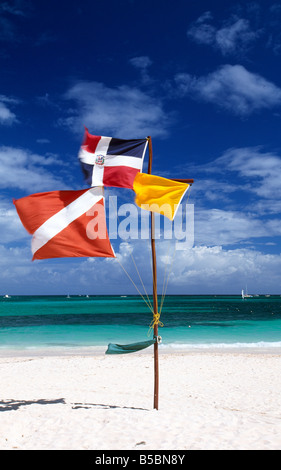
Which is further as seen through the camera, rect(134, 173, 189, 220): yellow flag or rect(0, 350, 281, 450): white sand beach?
rect(134, 173, 189, 220): yellow flag

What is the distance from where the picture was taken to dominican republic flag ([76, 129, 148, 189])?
746 cm

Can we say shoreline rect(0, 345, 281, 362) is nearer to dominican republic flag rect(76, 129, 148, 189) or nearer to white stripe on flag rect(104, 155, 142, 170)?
dominican republic flag rect(76, 129, 148, 189)

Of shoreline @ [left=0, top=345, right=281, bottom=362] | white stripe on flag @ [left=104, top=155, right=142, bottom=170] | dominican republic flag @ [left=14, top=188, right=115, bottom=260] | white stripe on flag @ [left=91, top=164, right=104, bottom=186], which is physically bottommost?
shoreline @ [left=0, top=345, right=281, bottom=362]

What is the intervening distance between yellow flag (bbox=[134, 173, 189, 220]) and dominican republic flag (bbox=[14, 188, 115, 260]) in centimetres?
84

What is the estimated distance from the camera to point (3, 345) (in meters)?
24.3

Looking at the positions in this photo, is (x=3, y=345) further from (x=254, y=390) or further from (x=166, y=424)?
(x=166, y=424)

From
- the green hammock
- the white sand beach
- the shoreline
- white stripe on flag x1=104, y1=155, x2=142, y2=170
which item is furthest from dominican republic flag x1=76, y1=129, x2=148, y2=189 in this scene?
the shoreline

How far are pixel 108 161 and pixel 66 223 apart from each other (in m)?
1.59

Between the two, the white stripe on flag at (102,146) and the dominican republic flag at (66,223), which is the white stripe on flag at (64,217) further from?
the white stripe on flag at (102,146)

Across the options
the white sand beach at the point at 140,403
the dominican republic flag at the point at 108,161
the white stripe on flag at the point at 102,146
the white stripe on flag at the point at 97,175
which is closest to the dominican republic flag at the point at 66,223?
the white stripe on flag at the point at 97,175

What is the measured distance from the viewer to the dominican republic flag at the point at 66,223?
23.9 ft
